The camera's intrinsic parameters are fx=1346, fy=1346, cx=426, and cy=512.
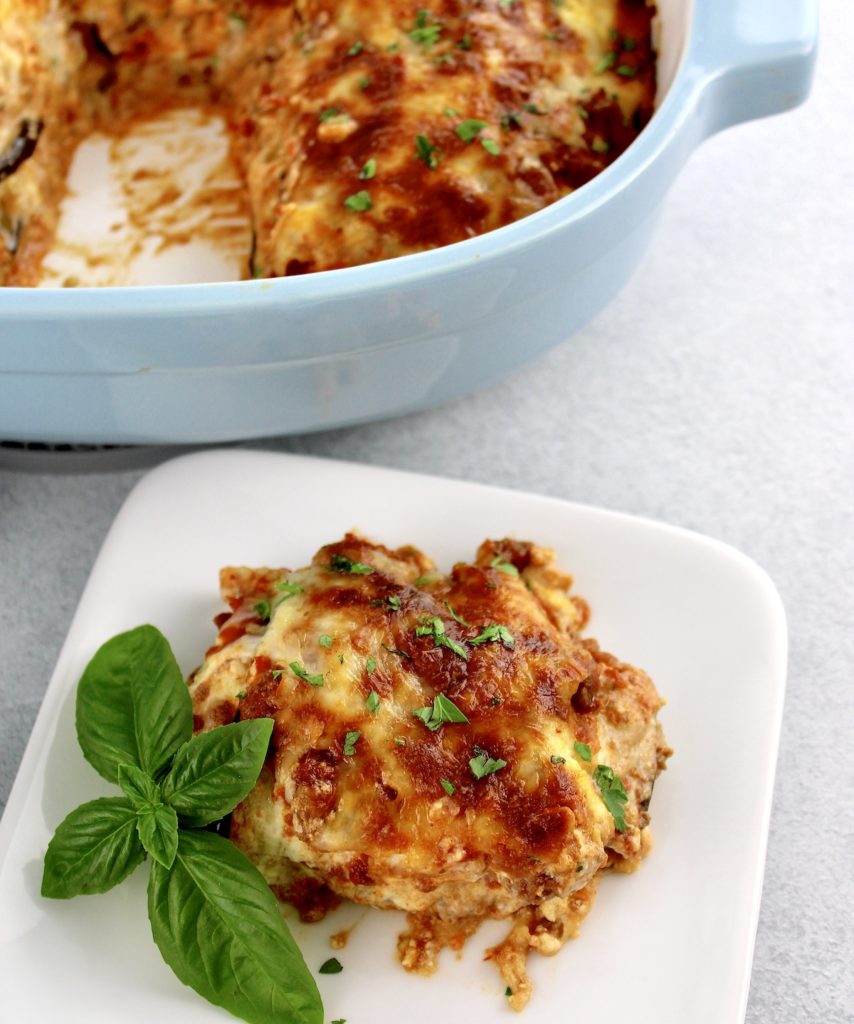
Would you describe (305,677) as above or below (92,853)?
above

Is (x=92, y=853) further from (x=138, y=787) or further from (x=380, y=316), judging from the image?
(x=380, y=316)

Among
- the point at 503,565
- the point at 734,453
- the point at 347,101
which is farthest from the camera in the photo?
the point at 734,453

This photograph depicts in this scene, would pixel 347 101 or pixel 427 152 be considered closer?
pixel 427 152

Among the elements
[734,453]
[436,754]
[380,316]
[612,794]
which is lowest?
[734,453]

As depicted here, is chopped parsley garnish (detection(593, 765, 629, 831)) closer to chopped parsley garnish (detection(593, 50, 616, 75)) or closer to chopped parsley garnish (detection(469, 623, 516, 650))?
chopped parsley garnish (detection(469, 623, 516, 650))

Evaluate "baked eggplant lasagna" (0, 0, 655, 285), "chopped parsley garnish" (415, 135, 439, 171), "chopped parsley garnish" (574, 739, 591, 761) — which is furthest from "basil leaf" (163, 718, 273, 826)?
"chopped parsley garnish" (415, 135, 439, 171)

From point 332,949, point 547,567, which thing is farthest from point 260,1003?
point 547,567

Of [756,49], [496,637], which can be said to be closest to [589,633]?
[496,637]
